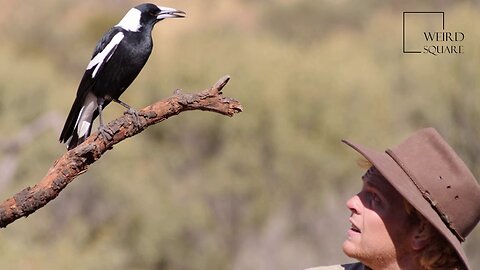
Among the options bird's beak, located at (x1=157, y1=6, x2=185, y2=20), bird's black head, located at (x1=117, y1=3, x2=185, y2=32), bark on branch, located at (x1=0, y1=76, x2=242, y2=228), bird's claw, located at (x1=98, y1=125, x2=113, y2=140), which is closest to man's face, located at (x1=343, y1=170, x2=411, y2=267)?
bark on branch, located at (x1=0, y1=76, x2=242, y2=228)

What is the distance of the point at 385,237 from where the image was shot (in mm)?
2936

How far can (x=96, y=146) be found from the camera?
3465 mm

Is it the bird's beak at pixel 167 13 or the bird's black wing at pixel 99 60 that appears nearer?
the bird's black wing at pixel 99 60

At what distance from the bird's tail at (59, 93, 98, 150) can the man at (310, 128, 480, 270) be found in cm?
209

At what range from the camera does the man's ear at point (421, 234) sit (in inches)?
115

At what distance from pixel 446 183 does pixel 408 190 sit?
0.11 meters

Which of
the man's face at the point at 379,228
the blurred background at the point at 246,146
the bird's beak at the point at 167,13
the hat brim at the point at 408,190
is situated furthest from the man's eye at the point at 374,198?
the blurred background at the point at 246,146

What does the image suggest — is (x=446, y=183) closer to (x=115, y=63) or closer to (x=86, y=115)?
(x=86, y=115)

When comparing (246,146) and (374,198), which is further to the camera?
(246,146)

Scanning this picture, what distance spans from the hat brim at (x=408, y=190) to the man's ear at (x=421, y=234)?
0.23 feet

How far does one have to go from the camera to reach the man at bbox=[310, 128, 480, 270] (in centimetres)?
286

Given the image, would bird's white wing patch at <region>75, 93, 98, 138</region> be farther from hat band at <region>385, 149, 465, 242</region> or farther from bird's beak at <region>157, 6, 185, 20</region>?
hat band at <region>385, 149, 465, 242</region>

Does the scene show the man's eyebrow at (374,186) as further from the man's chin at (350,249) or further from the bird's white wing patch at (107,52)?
the bird's white wing patch at (107,52)

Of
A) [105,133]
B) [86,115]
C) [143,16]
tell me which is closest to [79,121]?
[86,115]
